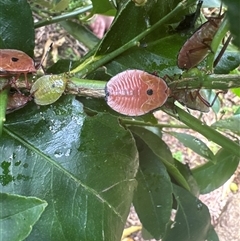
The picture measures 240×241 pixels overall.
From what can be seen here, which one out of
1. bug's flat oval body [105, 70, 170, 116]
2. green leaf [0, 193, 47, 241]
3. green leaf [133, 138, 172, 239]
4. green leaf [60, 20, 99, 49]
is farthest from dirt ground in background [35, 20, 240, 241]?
Result: green leaf [0, 193, 47, 241]

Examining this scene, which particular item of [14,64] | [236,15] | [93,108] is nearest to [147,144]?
[93,108]

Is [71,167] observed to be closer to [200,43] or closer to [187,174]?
[200,43]

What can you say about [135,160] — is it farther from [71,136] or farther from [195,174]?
[195,174]

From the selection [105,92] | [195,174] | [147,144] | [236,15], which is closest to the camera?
[236,15]

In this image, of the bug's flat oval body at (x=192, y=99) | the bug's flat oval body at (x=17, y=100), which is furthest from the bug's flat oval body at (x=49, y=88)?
the bug's flat oval body at (x=192, y=99)

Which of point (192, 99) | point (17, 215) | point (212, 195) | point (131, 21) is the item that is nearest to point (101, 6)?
point (131, 21)

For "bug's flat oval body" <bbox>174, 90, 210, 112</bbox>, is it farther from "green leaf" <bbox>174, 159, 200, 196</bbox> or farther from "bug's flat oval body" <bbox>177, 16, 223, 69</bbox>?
"green leaf" <bbox>174, 159, 200, 196</bbox>

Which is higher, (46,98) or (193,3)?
(193,3)
